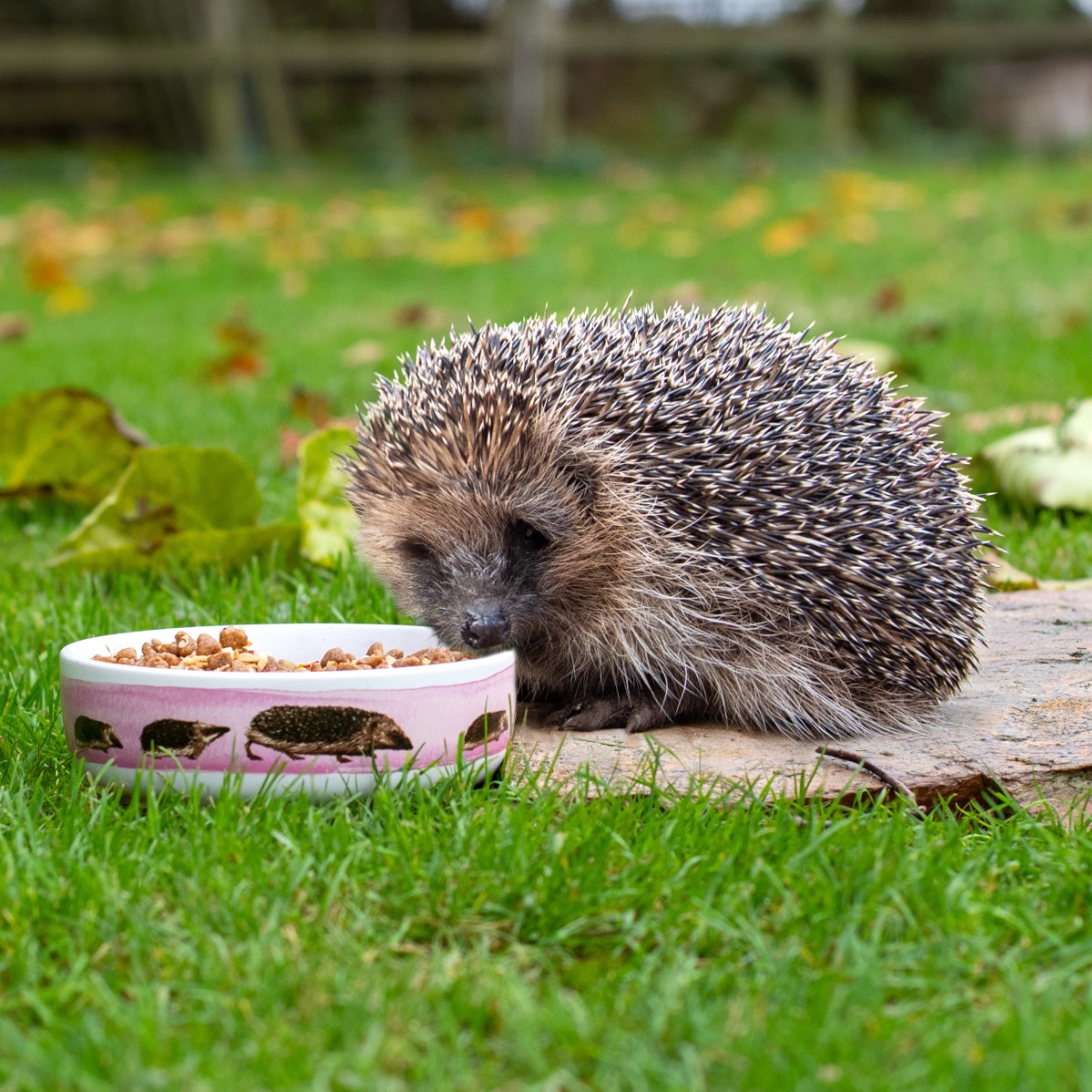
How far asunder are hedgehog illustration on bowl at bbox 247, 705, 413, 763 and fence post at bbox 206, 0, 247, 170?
15254 mm

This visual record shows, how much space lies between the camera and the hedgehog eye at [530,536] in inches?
145

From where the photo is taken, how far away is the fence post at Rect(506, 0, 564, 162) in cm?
1636

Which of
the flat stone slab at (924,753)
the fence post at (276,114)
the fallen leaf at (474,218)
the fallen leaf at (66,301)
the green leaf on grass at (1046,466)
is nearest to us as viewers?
the flat stone slab at (924,753)

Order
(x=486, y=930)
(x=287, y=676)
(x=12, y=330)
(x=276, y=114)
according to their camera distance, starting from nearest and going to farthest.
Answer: (x=486, y=930) < (x=287, y=676) < (x=12, y=330) < (x=276, y=114)

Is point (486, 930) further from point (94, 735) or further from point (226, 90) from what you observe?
point (226, 90)

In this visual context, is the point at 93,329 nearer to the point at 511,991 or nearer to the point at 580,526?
the point at 580,526

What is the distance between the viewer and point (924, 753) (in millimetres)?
3414

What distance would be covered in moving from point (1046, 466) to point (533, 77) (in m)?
12.5

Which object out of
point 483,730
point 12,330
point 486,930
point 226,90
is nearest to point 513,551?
point 483,730

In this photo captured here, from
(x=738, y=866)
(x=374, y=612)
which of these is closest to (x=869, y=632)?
Result: (x=738, y=866)

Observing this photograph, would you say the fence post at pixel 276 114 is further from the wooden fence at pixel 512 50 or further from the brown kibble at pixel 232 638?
the brown kibble at pixel 232 638

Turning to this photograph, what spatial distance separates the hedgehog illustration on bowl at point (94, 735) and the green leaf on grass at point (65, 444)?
7.54 ft

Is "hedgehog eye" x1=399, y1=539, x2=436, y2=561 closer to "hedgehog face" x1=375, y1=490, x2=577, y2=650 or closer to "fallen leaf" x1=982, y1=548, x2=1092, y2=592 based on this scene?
"hedgehog face" x1=375, y1=490, x2=577, y2=650

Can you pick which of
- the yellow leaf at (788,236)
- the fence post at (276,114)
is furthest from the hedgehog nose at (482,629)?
the fence post at (276,114)
